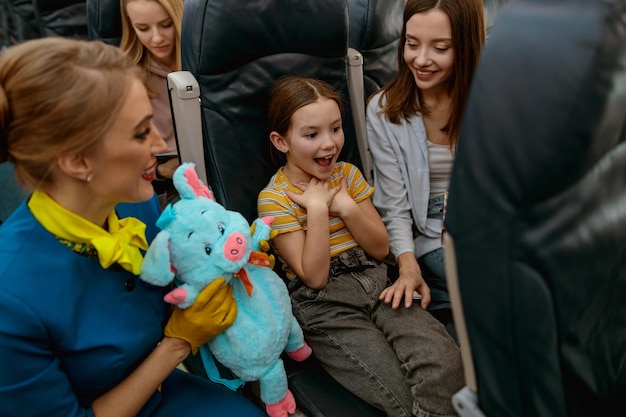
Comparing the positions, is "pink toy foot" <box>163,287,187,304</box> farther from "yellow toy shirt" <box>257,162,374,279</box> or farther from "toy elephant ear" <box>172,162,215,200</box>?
"yellow toy shirt" <box>257,162,374,279</box>

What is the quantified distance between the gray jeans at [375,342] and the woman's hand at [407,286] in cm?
3

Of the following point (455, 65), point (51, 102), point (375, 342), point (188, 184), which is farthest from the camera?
point (455, 65)

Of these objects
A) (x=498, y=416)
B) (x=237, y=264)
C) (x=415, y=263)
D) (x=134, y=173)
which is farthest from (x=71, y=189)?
(x=415, y=263)

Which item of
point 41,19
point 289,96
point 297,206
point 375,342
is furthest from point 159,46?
point 375,342

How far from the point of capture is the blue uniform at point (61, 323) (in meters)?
1.03

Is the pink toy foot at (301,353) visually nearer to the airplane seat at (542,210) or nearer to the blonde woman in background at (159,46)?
the airplane seat at (542,210)

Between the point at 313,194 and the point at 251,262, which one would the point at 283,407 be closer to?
the point at 251,262

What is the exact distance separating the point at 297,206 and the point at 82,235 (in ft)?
2.12

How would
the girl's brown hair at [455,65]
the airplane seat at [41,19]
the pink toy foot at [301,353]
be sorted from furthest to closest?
the airplane seat at [41,19]
the girl's brown hair at [455,65]
the pink toy foot at [301,353]

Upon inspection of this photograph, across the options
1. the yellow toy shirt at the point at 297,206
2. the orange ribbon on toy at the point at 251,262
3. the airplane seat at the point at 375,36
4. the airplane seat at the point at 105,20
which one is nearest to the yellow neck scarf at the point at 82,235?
the orange ribbon on toy at the point at 251,262

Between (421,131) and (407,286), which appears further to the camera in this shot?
(421,131)

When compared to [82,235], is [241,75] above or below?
above

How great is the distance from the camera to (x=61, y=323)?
1.07m

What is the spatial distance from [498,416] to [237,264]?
0.61m
